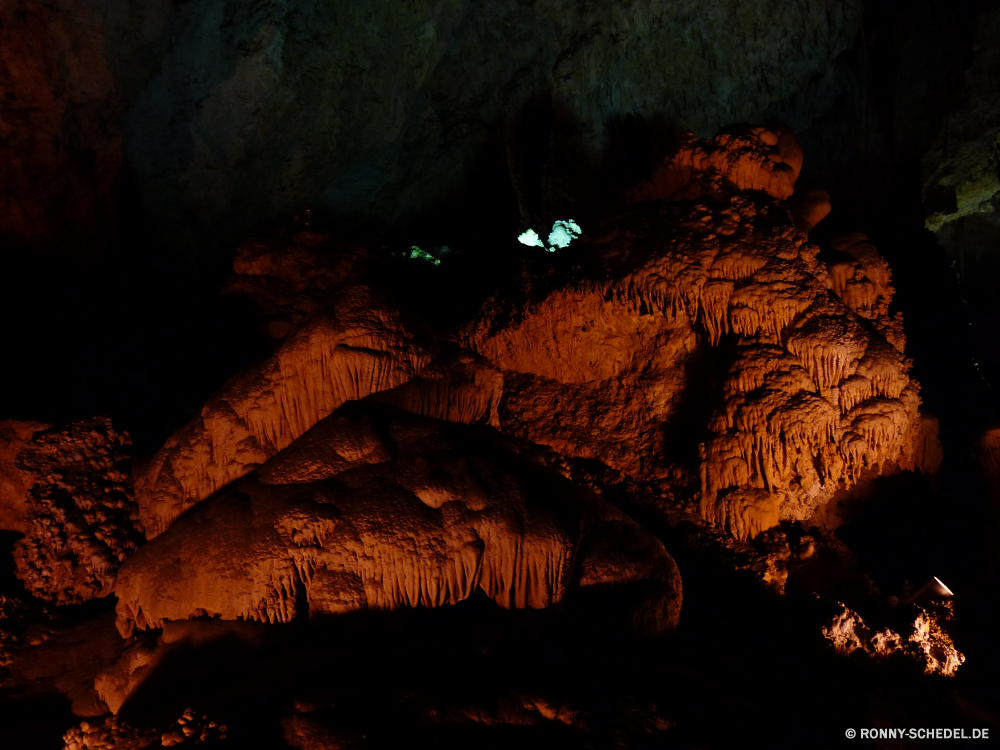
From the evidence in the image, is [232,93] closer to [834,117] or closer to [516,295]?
[516,295]

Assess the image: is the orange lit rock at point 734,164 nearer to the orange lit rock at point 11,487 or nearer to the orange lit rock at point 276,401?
the orange lit rock at point 276,401

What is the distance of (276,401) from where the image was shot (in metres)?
6.67

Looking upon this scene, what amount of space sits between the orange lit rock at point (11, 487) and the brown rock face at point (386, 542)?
4.76 ft

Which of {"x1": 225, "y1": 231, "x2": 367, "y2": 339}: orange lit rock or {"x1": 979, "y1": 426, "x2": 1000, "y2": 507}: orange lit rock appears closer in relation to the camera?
{"x1": 979, "y1": 426, "x2": 1000, "y2": 507}: orange lit rock

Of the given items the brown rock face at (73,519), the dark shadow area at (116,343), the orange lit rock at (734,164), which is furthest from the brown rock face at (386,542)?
the orange lit rock at (734,164)

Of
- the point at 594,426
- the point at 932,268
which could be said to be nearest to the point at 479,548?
the point at 594,426

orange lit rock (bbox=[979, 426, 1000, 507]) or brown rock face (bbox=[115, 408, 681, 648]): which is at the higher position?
orange lit rock (bbox=[979, 426, 1000, 507])

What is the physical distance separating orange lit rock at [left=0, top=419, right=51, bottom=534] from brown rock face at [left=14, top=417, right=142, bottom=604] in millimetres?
62

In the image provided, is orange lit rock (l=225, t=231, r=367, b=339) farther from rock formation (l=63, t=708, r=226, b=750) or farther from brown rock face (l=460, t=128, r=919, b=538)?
rock formation (l=63, t=708, r=226, b=750)

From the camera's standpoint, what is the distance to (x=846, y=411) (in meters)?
7.52

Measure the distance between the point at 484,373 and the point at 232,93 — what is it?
3.95m

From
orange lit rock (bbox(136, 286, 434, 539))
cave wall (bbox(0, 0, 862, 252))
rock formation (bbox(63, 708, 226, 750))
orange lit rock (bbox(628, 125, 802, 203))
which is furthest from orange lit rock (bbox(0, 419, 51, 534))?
orange lit rock (bbox(628, 125, 802, 203))

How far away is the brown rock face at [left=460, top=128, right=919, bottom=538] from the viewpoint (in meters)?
7.38

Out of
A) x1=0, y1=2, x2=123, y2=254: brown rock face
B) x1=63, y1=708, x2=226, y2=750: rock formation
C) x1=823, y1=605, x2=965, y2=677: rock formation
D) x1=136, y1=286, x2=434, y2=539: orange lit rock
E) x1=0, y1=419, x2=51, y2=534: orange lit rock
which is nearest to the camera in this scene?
x1=63, y1=708, x2=226, y2=750: rock formation
